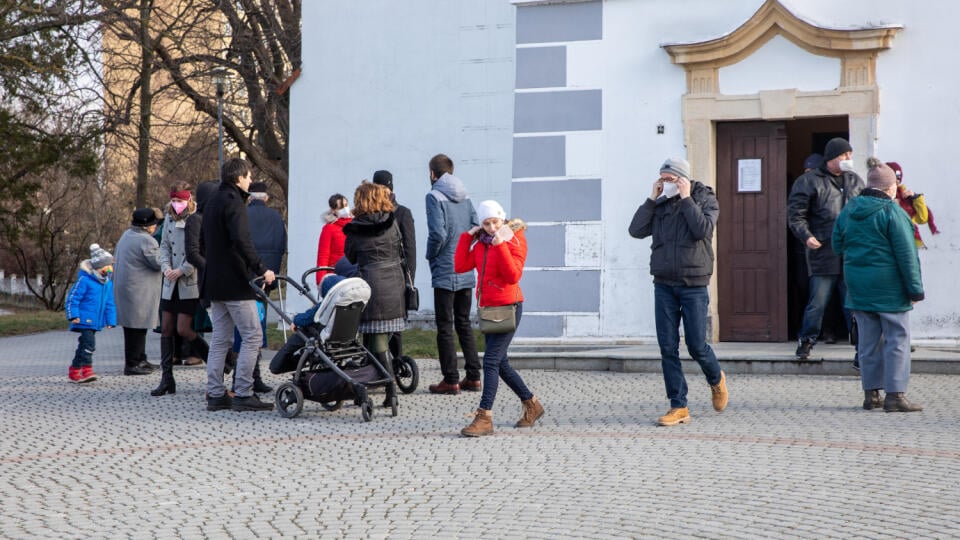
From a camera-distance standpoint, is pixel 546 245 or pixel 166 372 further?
pixel 546 245

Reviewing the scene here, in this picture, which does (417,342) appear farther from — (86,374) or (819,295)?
(819,295)

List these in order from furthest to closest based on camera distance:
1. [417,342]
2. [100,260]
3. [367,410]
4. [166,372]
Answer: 1. [417,342]
2. [100,260]
3. [166,372]
4. [367,410]

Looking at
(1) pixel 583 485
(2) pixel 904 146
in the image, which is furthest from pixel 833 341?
(1) pixel 583 485

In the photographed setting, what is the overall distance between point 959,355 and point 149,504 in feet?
27.0

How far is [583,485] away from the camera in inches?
261

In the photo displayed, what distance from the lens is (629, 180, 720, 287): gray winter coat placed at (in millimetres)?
8836

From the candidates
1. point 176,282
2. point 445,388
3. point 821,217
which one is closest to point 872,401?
point 821,217

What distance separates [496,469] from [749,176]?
7.83 m

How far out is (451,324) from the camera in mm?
10750

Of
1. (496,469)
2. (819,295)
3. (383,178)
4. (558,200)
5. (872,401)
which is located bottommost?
(496,469)

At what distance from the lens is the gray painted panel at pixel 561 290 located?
14.4 meters

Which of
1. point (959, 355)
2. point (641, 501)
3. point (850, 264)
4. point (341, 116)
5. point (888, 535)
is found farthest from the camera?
point (341, 116)

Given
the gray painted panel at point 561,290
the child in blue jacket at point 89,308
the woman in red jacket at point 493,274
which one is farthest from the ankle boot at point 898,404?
the child in blue jacket at point 89,308

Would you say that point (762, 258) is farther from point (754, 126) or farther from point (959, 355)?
point (959, 355)
